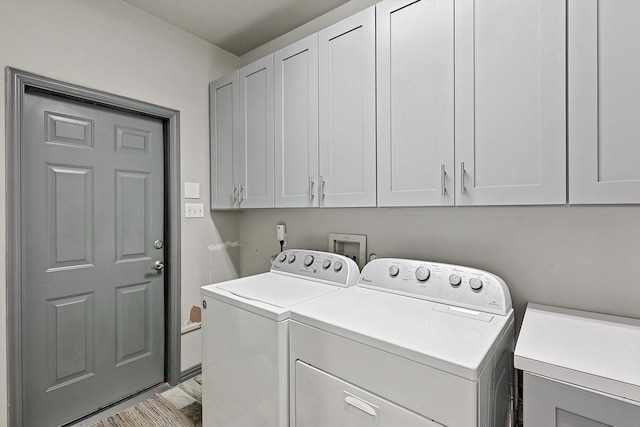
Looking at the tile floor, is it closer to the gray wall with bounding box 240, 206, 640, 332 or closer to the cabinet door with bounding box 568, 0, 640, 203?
the gray wall with bounding box 240, 206, 640, 332

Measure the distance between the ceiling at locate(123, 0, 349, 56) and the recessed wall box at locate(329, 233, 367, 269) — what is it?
149cm

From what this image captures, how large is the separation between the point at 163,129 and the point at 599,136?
2.45 m

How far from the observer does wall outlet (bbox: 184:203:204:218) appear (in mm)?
2322

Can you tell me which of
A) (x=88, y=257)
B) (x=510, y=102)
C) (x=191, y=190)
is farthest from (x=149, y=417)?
(x=510, y=102)

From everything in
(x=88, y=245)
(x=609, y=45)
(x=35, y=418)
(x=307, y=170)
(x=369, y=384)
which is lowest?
(x=35, y=418)

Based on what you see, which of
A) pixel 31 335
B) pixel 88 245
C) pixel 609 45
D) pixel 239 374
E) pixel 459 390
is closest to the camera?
pixel 459 390

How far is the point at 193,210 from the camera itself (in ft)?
7.76

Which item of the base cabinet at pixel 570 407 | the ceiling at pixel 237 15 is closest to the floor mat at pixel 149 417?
the base cabinet at pixel 570 407

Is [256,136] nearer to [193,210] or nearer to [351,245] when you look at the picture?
[193,210]

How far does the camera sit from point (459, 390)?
0.84 m

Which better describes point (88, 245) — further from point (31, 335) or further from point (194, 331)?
point (194, 331)

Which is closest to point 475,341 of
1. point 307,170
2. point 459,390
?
point 459,390

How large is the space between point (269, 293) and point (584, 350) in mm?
1207

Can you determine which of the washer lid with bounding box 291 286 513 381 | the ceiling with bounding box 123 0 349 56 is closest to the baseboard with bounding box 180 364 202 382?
the washer lid with bounding box 291 286 513 381
